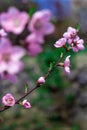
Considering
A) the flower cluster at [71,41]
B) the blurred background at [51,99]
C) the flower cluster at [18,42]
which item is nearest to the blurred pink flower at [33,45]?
the flower cluster at [18,42]

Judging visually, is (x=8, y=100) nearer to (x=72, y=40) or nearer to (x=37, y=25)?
(x=72, y=40)

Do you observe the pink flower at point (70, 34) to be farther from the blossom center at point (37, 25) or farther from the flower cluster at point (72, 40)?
the blossom center at point (37, 25)

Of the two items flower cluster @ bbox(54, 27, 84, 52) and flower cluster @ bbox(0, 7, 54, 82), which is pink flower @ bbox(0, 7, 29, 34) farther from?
flower cluster @ bbox(54, 27, 84, 52)

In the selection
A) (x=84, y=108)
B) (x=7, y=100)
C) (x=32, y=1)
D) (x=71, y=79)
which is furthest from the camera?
(x=32, y=1)

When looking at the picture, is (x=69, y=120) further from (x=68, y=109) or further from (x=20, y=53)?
(x=20, y=53)

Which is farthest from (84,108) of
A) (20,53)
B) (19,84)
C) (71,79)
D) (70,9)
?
(70,9)

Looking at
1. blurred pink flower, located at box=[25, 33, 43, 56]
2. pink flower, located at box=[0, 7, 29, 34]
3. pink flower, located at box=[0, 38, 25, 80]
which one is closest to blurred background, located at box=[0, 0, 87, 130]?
pink flower, located at box=[0, 7, 29, 34]
